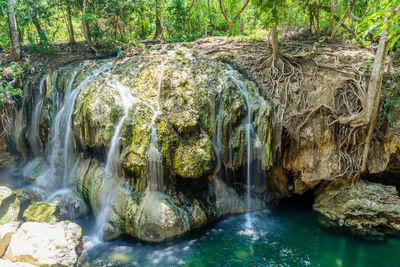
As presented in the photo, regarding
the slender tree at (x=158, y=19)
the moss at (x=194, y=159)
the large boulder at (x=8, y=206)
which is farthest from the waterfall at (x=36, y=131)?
the slender tree at (x=158, y=19)

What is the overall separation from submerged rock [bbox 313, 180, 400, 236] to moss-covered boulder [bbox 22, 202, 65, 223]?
7478 millimetres

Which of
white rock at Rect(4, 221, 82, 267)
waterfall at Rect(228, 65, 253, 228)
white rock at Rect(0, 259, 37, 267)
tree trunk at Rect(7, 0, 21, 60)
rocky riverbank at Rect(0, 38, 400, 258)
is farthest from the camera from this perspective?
tree trunk at Rect(7, 0, 21, 60)

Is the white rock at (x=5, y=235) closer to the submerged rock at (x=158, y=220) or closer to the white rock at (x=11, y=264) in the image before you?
the white rock at (x=11, y=264)

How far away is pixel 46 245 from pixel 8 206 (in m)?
2.48

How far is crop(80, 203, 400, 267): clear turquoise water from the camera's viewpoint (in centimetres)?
572

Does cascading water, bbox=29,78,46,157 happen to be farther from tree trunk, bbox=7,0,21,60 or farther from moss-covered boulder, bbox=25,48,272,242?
tree trunk, bbox=7,0,21,60

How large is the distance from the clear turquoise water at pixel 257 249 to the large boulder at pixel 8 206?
8.28 ft

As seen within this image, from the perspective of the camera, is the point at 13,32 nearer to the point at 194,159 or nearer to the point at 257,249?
the point at 194,159

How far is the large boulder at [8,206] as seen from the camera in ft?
21.2

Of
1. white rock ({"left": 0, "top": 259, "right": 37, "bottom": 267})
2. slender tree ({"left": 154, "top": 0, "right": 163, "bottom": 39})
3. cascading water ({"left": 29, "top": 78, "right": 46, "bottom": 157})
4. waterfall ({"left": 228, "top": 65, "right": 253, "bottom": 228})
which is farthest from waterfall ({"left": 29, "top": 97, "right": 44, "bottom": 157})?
waterfall ({"left": 228, "top": 65, "right": 253, "bottom": 228})

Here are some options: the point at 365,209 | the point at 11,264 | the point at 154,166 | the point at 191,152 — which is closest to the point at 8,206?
the point at 11,264

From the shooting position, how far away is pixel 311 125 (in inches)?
282

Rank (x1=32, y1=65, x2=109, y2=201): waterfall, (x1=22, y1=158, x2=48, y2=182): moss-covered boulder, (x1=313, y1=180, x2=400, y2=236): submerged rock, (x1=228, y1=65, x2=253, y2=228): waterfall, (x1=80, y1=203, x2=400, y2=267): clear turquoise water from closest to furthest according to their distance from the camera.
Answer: (x1=80, y1=203, x2=400, y2=267): clear turquoise water → (x1=313, y1=180, x2=400, y2=236): submerged rock → (x1=228, y1=65, x2=253, y2=228): waterfall → (x1=32, y1=65, x2=109, y2=201): waterfall → (x1=22, y1=158, x2=48, y2=182): moss-covered boulder

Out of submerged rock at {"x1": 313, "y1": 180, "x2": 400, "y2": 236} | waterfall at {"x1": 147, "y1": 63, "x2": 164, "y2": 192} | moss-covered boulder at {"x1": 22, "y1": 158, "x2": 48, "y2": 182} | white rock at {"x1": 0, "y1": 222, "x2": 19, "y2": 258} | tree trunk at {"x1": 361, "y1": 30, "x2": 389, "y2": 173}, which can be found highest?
tree trunk at {"x1": 361, "y1": 30, "x2": 389, "y2": 173}
